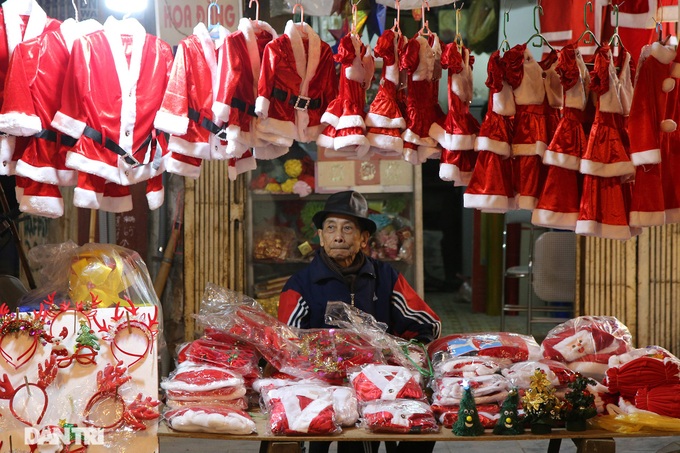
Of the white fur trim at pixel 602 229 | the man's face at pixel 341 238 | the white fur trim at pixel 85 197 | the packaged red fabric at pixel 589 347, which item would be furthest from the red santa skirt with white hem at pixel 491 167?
the white fur trim at pixel 85 197

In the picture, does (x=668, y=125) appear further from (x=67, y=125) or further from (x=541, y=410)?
(x=67, y=125)

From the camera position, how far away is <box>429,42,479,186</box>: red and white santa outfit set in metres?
3.47

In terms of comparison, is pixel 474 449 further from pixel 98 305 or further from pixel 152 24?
pixel 152 24

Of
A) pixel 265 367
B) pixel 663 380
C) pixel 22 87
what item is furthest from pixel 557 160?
pixel 22 87

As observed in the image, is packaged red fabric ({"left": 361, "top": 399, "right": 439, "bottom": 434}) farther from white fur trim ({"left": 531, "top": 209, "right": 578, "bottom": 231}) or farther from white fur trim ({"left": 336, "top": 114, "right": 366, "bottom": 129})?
white fur trim ({"left": 336, "top": 114, "right": 366, "bottom": 129})

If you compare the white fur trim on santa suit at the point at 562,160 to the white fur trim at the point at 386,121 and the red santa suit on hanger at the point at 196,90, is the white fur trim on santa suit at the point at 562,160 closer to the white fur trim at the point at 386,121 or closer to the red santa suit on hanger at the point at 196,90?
the white fur trim at the point at 386,121

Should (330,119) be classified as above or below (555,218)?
above

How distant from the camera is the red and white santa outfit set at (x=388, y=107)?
3.45 metres

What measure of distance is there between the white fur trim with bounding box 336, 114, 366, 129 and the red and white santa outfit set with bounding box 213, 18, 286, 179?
0.33 meters

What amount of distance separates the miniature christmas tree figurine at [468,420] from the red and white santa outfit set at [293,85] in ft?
4.12

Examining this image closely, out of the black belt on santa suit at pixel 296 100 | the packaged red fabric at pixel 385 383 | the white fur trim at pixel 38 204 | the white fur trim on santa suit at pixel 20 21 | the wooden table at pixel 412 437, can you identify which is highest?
the white fur trim on santa suit at pixel 20 21

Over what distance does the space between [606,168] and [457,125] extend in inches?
24.4

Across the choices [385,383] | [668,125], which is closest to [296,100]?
[385,383]

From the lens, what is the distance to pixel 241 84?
3.34 meters
